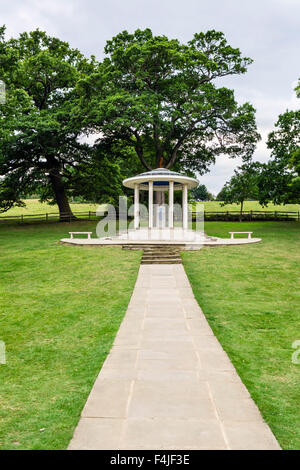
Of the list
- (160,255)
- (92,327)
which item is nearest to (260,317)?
(92,327)

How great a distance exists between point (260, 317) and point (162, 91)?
79.5ft

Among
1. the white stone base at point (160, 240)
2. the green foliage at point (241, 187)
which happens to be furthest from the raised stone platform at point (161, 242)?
the green foliage at point (241, 187)

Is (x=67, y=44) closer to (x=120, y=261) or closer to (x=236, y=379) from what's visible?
(x=120, y=261)

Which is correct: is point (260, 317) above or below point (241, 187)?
below

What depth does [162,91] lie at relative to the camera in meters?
26.2

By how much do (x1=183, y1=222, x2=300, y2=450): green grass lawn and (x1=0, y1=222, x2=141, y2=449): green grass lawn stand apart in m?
2.10

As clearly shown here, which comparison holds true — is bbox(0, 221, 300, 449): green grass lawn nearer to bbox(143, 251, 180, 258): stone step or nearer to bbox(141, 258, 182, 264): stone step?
bbox(141, 258, 182, 264): stone step

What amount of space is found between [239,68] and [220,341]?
26.7m

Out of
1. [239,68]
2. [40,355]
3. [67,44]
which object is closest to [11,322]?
[40,355]

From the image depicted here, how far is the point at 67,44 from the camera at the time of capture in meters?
31.2

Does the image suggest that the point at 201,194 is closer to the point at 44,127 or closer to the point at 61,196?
the point at 61,196

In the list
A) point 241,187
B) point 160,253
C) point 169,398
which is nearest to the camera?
point 169,398

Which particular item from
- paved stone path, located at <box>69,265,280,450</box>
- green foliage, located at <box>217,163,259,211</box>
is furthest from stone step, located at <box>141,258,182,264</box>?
green foliage, located at <box>217,163,259,211</box>

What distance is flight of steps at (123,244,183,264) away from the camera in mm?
12477
